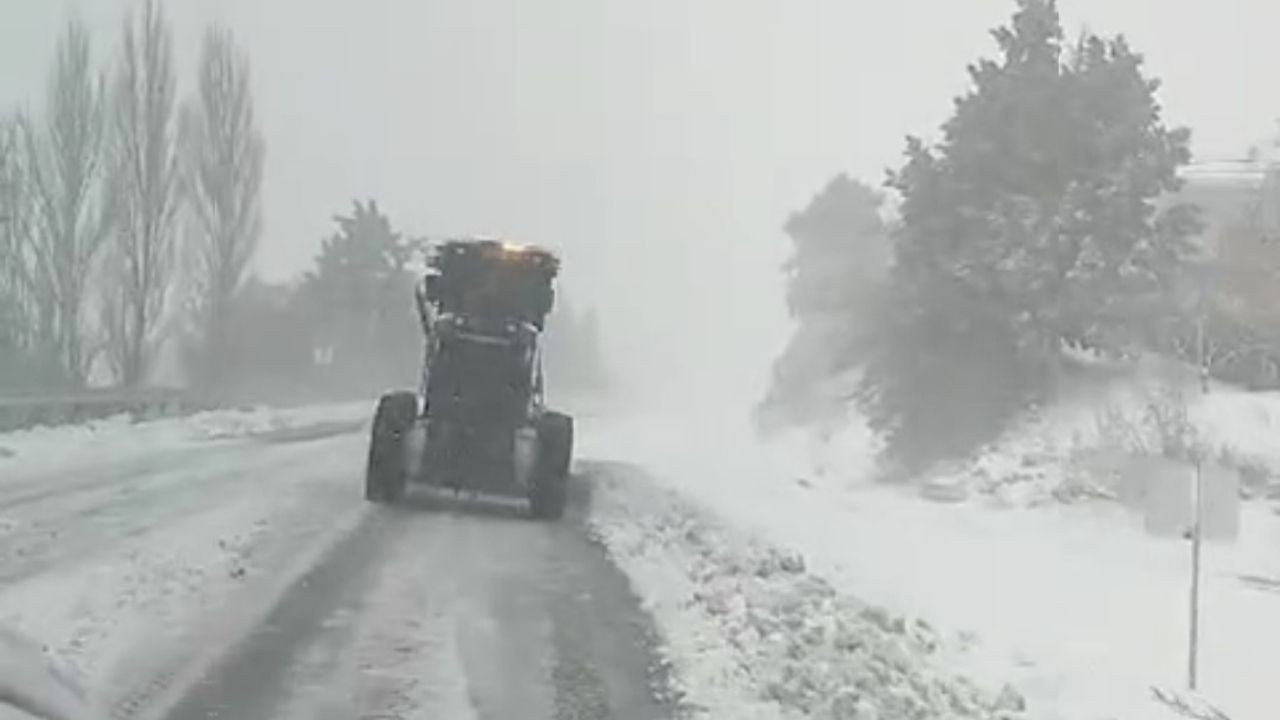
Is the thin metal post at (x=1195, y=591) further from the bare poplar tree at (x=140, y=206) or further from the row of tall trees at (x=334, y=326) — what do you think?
the bare poplar tree at (x=140, y=206)

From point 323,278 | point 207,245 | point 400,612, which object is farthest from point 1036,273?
point 323,278

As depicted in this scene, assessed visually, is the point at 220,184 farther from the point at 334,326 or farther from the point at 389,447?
the point at 389,447

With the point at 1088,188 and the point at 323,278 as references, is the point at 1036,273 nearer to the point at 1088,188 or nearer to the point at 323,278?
the point at 1088,188

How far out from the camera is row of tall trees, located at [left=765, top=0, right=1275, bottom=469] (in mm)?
31516

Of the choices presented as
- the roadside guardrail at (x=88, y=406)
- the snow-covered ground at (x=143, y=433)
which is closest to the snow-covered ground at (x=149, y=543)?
the snow-covered ground at (x=143, y=433)

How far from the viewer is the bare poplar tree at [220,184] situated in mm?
48156

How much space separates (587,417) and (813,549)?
22.6 m

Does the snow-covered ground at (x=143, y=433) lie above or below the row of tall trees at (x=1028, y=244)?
below

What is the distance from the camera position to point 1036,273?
3156 centimetres

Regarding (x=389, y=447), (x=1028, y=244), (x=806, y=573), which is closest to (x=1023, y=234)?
(x=1028, y=244)

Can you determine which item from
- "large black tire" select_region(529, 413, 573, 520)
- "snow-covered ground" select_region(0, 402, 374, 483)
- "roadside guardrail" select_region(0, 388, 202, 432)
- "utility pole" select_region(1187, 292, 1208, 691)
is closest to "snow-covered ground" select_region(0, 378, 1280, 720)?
"utility pole" select_region(1187, 292, 1208, 691)

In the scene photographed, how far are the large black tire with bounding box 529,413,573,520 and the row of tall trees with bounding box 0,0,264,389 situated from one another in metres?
25.5

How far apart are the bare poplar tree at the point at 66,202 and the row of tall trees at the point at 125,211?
0.03 meters

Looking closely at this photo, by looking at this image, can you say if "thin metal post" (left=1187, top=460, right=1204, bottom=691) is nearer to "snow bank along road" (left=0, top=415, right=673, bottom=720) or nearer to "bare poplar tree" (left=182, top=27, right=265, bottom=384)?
"snow bank along road" (left=0, top=415, right=673, bottom=720)
